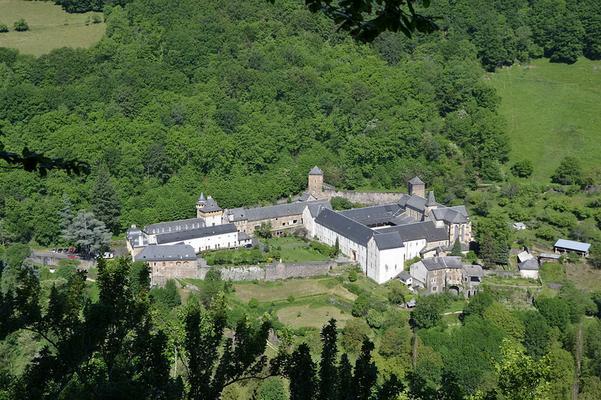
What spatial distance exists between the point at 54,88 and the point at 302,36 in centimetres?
1835

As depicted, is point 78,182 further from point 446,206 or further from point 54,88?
point 446,206

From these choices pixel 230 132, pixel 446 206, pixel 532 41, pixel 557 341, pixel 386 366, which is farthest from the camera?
pixel 532 41

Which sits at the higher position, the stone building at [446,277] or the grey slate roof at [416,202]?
the grey slate roof at [416,202]

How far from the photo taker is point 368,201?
48969 mm

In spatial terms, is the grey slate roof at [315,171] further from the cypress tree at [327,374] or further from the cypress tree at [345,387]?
the cypress tree at [345,387]

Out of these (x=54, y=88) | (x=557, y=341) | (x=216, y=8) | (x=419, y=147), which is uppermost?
(x=216, y=8)

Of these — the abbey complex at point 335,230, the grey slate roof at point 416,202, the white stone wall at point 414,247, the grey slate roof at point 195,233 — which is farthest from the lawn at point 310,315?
the grey slate roof at point 416,202

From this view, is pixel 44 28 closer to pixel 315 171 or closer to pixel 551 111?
pixel 315 171

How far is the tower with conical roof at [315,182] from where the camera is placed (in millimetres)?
48125

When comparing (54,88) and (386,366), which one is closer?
(386,366)

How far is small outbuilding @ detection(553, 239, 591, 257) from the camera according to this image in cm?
4188

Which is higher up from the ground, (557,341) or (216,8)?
(216,8)

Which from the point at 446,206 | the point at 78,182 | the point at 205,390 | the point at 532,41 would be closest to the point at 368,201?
the point at 446,206

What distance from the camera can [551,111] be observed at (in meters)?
61.5
